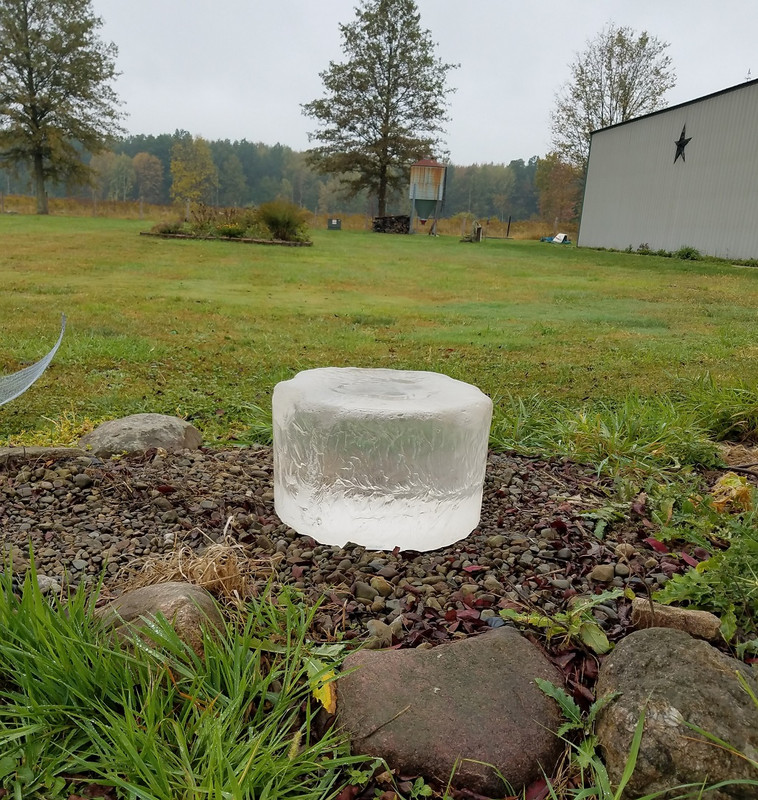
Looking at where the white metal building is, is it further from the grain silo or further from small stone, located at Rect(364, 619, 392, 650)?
small stone, located at Rect(364, 619, 392, 650)

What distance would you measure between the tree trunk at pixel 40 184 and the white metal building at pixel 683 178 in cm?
2383

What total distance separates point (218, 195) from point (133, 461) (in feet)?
265

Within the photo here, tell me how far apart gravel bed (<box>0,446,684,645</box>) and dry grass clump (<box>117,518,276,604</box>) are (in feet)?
0.10

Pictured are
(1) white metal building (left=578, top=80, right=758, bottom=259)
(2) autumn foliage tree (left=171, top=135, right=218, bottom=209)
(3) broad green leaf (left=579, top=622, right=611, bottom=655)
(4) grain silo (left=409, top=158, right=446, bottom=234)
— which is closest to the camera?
(3) broad green leaf (left=579, top=622, right=611, bottom=655)

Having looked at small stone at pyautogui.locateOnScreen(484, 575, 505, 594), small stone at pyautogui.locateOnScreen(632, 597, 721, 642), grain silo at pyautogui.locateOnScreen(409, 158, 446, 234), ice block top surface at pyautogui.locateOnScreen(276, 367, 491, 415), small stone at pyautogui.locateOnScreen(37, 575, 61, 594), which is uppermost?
grain silo at pyautogui.locateOnScreen(409, 158, 446, 234)

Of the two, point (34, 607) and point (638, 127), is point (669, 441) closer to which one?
point (34, 607)

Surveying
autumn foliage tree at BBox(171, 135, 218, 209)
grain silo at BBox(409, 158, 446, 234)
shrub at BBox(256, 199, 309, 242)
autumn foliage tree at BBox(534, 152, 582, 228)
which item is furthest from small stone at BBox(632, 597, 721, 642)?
autumn foliage tree at BBox(534, 152, 582, 228)

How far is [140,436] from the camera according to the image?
125 inches

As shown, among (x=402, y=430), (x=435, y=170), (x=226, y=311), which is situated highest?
(x=435, y=170)

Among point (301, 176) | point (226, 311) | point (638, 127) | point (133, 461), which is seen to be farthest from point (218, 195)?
A: point (133, 461)

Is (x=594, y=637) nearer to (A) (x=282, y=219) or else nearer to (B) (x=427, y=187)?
(A) (x=282, y=219)

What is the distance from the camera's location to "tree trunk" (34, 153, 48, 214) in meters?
30.7

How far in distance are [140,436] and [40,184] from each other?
33.4 metres

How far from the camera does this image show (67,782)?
56.3 inches
